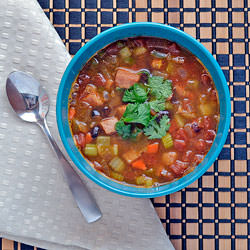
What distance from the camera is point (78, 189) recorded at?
2.12 meters

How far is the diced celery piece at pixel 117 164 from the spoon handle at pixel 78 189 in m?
0.27

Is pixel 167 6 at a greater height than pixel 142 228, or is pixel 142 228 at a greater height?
pixel 167 6

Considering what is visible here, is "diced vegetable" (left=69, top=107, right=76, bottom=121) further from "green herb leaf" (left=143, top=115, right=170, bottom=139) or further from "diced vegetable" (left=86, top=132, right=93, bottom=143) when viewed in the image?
"green herb leaf" (left=143, top=115, right=170, bottom=139)

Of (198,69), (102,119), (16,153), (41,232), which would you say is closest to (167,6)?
(198,69)

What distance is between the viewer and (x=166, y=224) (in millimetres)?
2244

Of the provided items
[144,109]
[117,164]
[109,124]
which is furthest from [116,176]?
[144,109]

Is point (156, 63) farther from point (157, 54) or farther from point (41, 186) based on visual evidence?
point (41, 186)

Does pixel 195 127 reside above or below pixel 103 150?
above

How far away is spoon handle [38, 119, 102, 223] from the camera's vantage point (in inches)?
82.4

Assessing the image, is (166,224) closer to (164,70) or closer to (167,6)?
(164,70)

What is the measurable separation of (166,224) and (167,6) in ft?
4.15

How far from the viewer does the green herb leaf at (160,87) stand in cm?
187

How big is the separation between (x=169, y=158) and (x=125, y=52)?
571 millimetres

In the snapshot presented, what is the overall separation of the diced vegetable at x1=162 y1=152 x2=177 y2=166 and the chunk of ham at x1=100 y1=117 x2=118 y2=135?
284mm
